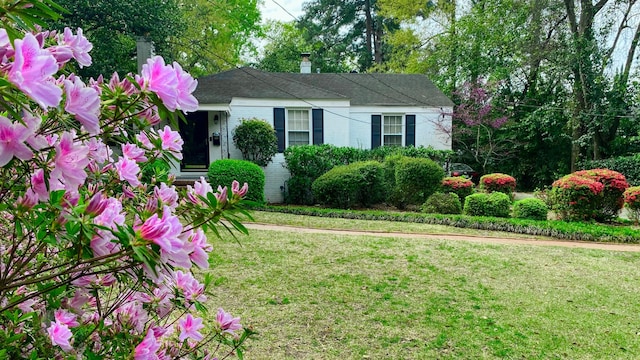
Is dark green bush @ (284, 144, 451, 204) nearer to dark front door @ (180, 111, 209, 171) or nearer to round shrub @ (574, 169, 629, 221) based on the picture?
dark front door @ (180, 111, 209, 171)

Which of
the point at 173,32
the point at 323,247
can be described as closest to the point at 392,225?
the point at 323,247

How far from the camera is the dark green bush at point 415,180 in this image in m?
11.0

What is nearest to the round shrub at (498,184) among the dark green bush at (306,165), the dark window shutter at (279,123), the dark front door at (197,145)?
the dark green bush at (306,165)

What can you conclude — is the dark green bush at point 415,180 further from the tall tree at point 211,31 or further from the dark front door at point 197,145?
the tall tree at point 211,31

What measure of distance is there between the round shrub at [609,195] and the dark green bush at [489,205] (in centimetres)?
202

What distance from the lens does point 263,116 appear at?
1335 cm

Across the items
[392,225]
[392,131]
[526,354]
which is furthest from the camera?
[392,131]

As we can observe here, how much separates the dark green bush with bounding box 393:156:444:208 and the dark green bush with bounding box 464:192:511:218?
1128mm

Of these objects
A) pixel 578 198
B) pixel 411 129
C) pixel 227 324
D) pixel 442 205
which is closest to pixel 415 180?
pixel 442 205

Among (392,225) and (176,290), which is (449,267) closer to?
(392,225)

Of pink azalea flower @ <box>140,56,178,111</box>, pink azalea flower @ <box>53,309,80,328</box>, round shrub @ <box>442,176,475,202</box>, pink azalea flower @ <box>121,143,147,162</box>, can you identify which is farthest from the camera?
round shrub @ <box>442,176,475,202</box>

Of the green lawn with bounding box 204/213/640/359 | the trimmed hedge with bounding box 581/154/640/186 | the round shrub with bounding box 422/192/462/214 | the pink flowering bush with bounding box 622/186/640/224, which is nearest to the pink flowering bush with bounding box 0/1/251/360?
the green lawn with bounding box 204/213/640/359

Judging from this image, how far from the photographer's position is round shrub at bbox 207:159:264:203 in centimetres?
1006

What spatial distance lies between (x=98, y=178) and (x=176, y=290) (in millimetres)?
484
